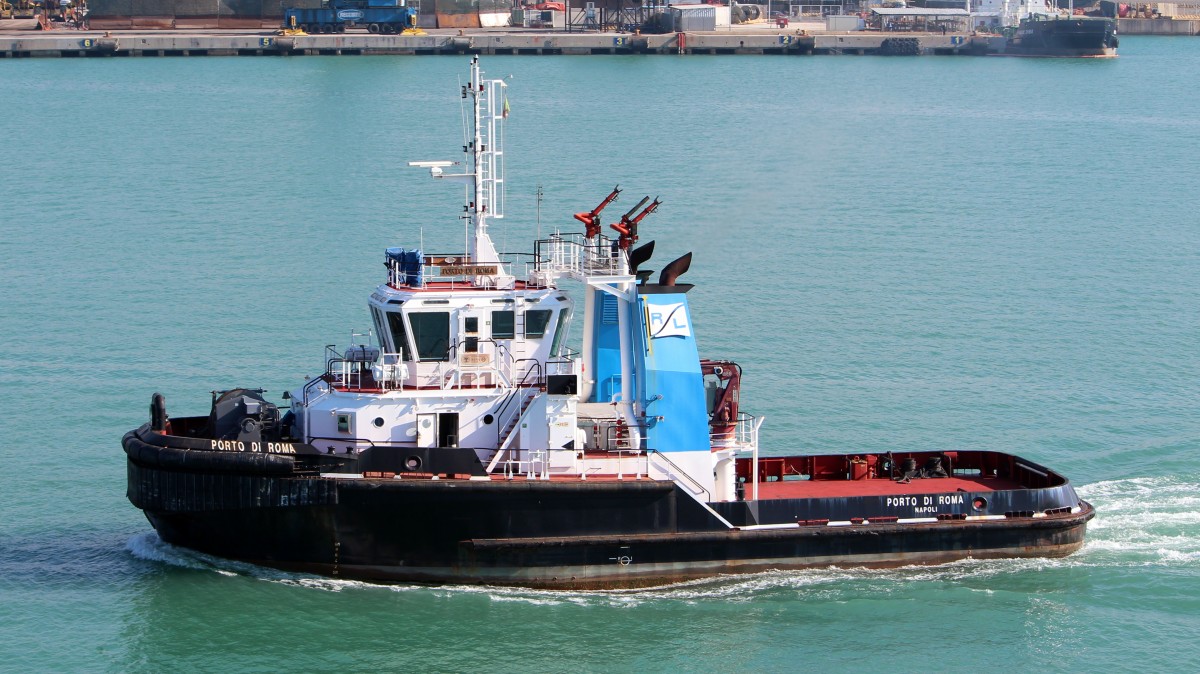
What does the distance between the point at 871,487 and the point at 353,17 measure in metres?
86.6

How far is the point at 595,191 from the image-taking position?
157ft

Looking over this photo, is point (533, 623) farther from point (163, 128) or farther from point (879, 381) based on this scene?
point (163, 128)

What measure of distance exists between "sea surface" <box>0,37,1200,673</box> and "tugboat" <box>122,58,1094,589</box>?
0.45 meters

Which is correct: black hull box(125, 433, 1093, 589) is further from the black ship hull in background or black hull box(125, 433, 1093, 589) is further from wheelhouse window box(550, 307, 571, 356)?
the black ship hull in background

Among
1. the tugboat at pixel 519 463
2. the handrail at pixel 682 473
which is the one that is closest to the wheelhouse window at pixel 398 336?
the tugboat at pixel 519 463

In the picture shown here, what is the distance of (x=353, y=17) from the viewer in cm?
10394

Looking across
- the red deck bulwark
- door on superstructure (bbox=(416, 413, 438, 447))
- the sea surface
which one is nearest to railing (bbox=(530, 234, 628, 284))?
door on superstructure (bbox=(416, 413, 438, 447))

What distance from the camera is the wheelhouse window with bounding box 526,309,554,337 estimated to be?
21.3 meters

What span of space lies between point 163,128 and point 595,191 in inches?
1030

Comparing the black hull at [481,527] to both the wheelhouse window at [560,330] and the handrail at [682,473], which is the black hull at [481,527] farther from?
the wheelhouse window at [560,330]

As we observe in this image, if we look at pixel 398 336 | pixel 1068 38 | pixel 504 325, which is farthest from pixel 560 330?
pixel 1068 38

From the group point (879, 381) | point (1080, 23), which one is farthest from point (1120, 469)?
point (1080, 23)

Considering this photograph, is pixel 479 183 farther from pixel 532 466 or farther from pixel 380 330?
pixel 532 466

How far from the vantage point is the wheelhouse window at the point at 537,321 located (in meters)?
21.3
